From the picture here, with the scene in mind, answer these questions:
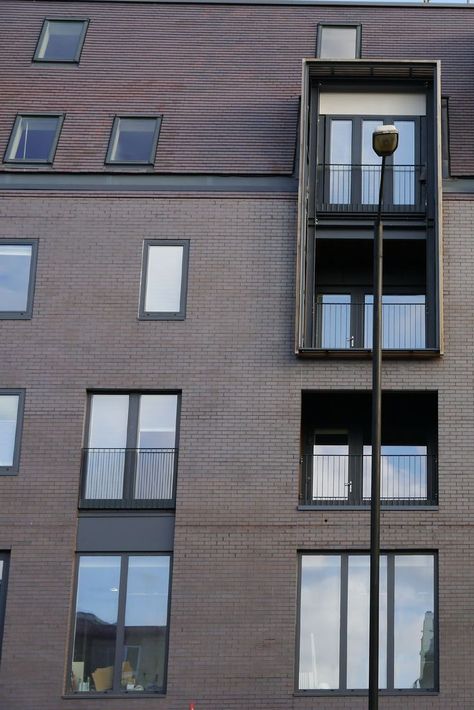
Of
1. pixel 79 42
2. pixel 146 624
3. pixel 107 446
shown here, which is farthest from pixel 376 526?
pixel 79 42

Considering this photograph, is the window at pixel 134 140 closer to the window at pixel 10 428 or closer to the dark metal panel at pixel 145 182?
the dark metal panel at pixel 145 182

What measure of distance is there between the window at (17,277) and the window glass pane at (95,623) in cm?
512

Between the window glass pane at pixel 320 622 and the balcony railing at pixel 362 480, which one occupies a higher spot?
the balcony railing at pixel 362 480

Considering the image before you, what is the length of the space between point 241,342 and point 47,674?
7.08 meters

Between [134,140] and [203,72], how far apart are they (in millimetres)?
2581

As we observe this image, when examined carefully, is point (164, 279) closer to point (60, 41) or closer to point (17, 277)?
point (17, 277)

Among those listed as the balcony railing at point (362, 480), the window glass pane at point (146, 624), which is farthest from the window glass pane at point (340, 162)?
the window glass pane at point (146, 624)

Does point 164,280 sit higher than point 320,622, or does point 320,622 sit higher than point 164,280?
point 164,280

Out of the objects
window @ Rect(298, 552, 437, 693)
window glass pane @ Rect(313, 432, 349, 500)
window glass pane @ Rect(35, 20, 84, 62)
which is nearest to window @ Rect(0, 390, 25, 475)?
window glass pane @ Rect(313, 432, 349, 500)

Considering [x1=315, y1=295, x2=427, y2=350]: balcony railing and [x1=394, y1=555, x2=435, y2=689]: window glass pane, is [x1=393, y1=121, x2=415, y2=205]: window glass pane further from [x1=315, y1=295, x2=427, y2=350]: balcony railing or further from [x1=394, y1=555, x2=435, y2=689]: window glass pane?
[x1=394, y1=555, x2=435, y2=689]: window glass pane

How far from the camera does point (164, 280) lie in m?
26.7

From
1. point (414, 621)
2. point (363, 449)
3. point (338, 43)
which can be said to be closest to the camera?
point (414, 621)

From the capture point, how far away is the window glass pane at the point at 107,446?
25.3m

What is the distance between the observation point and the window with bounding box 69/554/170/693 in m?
24.0
